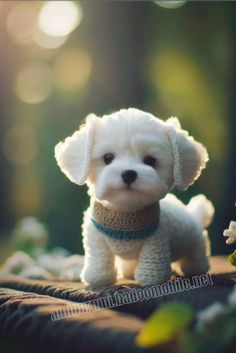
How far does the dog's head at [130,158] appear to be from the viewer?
173 centimetres

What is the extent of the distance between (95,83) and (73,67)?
0.18 meters

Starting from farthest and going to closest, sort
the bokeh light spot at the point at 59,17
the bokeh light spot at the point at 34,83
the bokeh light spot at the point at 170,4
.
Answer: the bokeh light spot at the point at 34,83 < the bokeh light spot at the point at 170,4 < the bokeh light spot at the point at 59,17

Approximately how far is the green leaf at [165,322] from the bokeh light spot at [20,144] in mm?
3035

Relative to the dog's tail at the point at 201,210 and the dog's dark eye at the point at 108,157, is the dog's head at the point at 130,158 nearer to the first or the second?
the dog's dark eye at the point at 108,157

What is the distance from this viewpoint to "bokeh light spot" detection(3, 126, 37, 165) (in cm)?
404

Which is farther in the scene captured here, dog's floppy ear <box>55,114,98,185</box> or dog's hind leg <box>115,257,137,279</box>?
dog's hind leg <box>115,257,137,279</box>

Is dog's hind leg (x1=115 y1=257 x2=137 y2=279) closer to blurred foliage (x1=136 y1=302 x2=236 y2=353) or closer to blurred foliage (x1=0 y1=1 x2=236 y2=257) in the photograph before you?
blurred foliage (x1=136 y1=302 x2=236 y2=353)

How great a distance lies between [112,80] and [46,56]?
0.44m

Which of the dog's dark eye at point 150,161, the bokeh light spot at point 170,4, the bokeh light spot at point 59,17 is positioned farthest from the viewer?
the bokeh light spot at point 170,4

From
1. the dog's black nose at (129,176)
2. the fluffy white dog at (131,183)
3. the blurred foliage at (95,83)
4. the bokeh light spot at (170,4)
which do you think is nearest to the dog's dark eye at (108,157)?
the fluffy white dog at (131,183)

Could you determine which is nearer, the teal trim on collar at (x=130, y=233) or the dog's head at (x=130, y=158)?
the dog's head at (x=130, y=158)

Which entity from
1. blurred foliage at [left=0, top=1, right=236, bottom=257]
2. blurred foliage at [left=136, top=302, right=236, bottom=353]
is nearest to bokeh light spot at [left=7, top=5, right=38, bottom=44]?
blurred foliage at [left=0, top=1, right=236, bottom=257]

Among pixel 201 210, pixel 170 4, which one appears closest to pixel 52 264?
pixel 201 210

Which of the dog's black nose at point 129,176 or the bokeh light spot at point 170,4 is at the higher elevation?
the bokeh light spot at point 170,4
